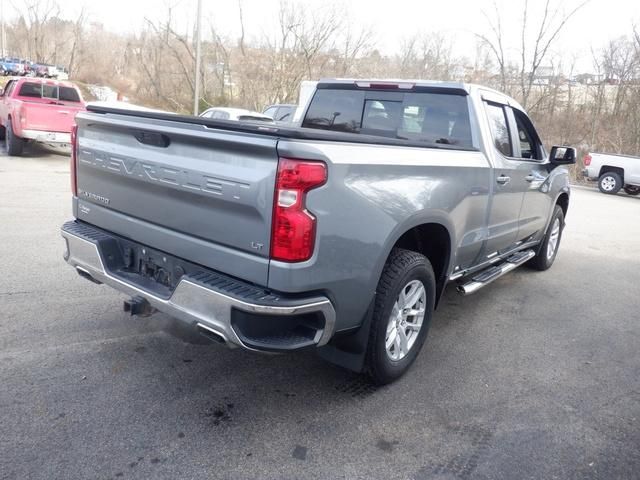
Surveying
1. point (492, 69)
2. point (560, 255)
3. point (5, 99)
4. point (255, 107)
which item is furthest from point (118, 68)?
point (560, 255)

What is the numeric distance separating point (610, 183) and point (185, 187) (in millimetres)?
18158

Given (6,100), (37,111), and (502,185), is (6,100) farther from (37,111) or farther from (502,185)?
(502,185)

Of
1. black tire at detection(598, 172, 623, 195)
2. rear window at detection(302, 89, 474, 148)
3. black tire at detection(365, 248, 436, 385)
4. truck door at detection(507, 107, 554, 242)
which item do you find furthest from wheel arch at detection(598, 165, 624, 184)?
black tire at detection(365, 248, 436, 385)

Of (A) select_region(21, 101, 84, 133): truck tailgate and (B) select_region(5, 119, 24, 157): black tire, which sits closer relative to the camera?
(A) select_region(21, 101, 84, 133): truck tailgate

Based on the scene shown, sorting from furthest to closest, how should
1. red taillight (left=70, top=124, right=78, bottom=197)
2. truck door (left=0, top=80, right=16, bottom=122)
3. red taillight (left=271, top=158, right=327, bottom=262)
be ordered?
truck door (left=0, top=80, right=16, bottom=122) → red taillight (left=70, top=124, right=78, bottom=197) → red taillight (left=271, top=158, right=327, bottom=262)

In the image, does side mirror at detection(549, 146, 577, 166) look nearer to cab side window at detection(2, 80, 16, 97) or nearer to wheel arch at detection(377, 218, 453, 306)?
wheel arch at detection(377, 218, 453, 306)

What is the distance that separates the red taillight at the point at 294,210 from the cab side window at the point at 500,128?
8.06 ft

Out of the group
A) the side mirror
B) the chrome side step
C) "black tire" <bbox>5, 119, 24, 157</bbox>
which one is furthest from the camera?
"black tire" <bbox>5, 119, 24, 157</bbox>

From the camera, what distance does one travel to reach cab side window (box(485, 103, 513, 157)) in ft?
14.7

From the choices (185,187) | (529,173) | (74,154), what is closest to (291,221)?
(185,187)

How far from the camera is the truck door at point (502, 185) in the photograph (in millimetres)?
4391

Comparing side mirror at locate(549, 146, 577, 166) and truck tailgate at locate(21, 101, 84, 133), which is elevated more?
side mirror at locate(549, 146, 577, 166)

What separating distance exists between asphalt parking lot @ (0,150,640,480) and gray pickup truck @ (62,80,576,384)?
0.41 meters

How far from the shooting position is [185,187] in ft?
9.27
